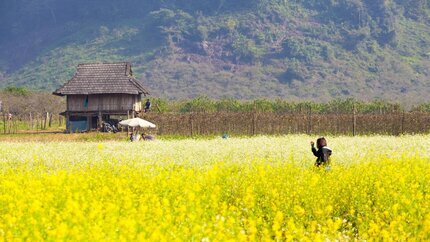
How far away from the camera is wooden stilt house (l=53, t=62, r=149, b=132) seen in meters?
59.2

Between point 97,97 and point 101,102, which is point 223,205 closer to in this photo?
point 101,102

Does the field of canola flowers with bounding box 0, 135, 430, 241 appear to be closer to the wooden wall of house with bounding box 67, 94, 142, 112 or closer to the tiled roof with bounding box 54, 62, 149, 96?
the tiled roof with bounding box 54, 62, 149, 96

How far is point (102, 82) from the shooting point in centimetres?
6025

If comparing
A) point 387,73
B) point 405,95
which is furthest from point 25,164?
point 387,73

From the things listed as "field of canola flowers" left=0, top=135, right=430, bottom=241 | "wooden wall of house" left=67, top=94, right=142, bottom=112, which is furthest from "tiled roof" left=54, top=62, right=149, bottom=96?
"field of canola flowers" left=0, top=135, right=430, bottom=241

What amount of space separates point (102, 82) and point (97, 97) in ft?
4.50

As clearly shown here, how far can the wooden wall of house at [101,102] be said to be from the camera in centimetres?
5978

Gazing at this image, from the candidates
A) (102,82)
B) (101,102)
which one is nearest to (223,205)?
(101,102)

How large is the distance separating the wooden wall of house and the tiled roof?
0.86 m

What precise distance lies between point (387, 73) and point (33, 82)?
→ 98498 millimetres

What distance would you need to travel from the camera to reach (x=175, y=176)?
13.6 meters

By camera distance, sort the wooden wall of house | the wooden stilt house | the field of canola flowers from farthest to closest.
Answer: the wooden wall of house, the wooden stilt house, the field of canola flowers

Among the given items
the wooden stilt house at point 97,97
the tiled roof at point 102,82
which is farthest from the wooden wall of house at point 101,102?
the tiled roof at point 102,82

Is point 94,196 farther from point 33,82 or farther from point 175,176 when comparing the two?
point 33,82
